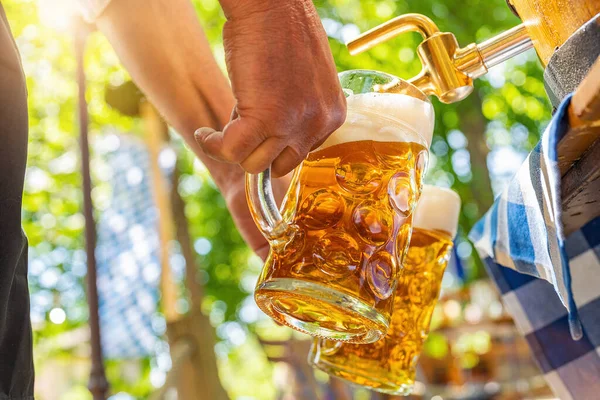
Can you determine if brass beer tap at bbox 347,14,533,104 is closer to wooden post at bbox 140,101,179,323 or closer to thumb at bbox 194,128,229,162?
thumb at bbox 194,128,229,162

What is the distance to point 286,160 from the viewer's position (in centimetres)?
60

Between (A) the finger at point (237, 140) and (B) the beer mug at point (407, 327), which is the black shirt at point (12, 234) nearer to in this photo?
(A) the finger at point (237, 140)

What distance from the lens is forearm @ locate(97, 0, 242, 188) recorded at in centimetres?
93

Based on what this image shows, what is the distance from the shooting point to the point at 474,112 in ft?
21.7

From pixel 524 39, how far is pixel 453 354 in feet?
17.6

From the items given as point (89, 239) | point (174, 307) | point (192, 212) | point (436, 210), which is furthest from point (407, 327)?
point (192, 212)

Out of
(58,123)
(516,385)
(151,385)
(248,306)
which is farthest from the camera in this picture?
(151,385)

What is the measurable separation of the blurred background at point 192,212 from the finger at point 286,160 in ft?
8.86

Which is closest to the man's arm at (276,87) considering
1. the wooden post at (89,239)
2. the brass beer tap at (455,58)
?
the brass beer tap at (455,58)

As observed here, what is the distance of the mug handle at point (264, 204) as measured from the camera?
2.01 feet

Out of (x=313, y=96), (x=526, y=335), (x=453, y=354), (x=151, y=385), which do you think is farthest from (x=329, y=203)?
(x=151, y=385)

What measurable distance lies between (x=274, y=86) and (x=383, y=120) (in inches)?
5.8

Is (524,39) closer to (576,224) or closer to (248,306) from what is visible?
(576,224)

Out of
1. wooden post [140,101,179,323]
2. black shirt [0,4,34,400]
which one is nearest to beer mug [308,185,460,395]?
black shirt [0,4,34,400]
